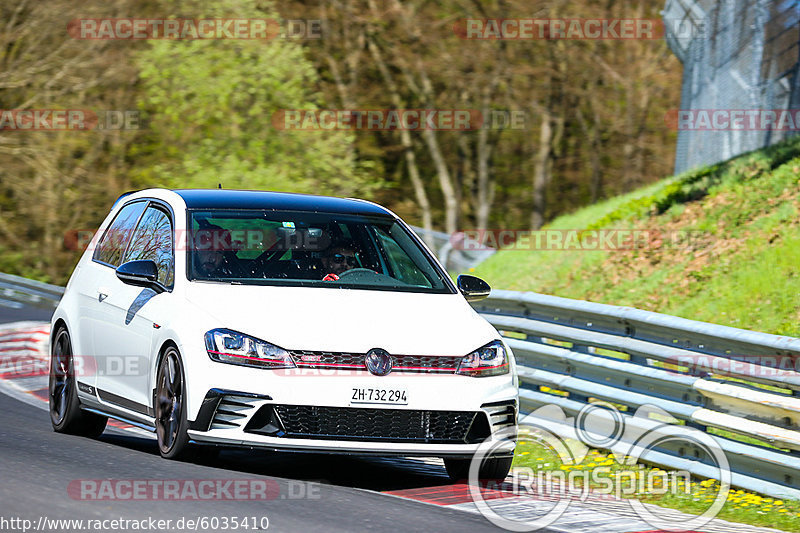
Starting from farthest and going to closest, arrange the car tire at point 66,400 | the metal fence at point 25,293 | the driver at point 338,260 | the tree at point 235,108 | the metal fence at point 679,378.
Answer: the tree at point 235,108 → the metal fence at point 25,293 → the car tire at point 66,400 → the driver at point 338,260 → the metal fence at point 679,378

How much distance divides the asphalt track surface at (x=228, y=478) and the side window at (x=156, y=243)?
3.78 feet

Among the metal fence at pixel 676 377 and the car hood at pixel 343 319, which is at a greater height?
the car hood at pixel 343 319

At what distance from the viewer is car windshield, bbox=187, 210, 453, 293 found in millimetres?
8195

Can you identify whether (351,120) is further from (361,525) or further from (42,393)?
(361,525)

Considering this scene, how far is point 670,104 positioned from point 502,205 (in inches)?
333

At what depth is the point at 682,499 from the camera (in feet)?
26.6

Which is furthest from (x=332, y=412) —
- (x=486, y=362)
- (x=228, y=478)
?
(x=486, y=362)

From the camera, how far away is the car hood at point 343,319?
729 cm

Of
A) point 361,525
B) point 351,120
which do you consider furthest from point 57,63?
point 361,525

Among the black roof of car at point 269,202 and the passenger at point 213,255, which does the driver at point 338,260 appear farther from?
the passenger at point 213,255

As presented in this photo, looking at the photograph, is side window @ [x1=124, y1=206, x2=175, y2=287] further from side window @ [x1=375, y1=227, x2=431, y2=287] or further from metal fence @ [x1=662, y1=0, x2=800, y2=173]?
metal fence @ [x1=662, y1=0, x2=800, y2=173]

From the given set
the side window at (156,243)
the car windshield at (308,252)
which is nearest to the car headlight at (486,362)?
the car windshield at (308,252)

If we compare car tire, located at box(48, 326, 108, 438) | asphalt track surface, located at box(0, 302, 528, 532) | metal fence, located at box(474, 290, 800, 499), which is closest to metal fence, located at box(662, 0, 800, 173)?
metal fence, located at box(474, 290, 800, 499)

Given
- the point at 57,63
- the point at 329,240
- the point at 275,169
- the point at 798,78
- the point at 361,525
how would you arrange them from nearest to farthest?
the point at 361,525
the point at 329,240
the point at 798,78
the point at 57,63
the point at 275,169
